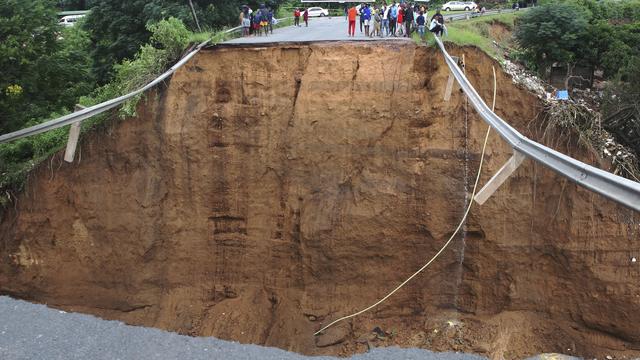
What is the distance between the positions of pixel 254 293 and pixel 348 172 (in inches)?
127

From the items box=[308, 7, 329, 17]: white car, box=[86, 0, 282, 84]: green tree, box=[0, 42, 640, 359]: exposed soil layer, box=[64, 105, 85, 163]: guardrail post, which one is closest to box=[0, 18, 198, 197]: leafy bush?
box=[0, 42, 640, 359]: exposed soil layer

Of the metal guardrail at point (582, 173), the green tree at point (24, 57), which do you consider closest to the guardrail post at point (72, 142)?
the green tree at point (24, 57)

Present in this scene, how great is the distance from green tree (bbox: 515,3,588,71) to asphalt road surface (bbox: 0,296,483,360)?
13814 millimetres

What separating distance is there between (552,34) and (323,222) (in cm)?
1336

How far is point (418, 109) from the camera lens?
1153 centimetres

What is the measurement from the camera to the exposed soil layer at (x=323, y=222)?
1092cm

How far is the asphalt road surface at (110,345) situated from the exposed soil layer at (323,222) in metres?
0.40

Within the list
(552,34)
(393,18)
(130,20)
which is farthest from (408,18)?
(130,20)

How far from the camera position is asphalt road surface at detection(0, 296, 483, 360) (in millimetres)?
10312

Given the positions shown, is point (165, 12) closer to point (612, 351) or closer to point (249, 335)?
point (249, 335)

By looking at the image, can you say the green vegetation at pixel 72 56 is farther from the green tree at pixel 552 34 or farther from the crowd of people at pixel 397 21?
the green tree at pixel 552 34

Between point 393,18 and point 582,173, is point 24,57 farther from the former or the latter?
point 582,173

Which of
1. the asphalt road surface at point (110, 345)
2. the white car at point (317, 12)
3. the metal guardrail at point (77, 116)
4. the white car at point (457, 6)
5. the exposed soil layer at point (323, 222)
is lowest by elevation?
the asphalt road surface at point (110, 345)

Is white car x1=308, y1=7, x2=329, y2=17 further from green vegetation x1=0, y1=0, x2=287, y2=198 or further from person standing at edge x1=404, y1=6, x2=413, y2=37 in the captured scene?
person standing at edge x1=404, y1=6, x2=413, y2=37
